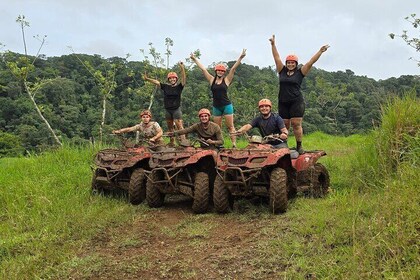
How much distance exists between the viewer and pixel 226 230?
5898 mm

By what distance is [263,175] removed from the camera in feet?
21.2

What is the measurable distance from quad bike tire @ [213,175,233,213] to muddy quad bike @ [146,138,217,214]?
217 millimetres

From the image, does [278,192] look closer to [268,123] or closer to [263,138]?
[263,138]

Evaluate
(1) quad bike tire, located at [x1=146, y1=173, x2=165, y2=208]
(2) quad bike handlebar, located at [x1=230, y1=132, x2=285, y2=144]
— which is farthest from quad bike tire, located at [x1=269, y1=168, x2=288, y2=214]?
(1) quad bike tire, located at [x1=146, y1=173, x2=165, y2=208]

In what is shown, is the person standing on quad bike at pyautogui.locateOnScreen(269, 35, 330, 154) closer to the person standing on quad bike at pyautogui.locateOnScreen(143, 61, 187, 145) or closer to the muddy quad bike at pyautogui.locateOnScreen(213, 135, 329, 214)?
the muddy quad bike at pyautogui.locateOnScreen(213, 135, 329, 214)

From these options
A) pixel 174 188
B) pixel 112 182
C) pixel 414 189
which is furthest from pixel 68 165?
pixel 414 189

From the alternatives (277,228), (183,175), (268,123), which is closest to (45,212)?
(183,175)

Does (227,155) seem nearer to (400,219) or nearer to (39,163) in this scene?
(400,219)

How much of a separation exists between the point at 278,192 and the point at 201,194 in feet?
3.92

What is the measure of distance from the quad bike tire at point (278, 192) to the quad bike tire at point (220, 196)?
0.69 meters

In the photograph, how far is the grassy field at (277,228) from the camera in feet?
13.4

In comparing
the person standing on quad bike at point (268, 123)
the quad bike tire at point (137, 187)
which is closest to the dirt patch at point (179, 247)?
the quad bike tire at point (137, 187)

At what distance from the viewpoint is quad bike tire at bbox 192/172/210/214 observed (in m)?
6.67

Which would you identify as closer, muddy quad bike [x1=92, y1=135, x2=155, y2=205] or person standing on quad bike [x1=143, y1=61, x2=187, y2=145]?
muddy quad bike [x1=92, y1=135, x2=155, y2=205]
